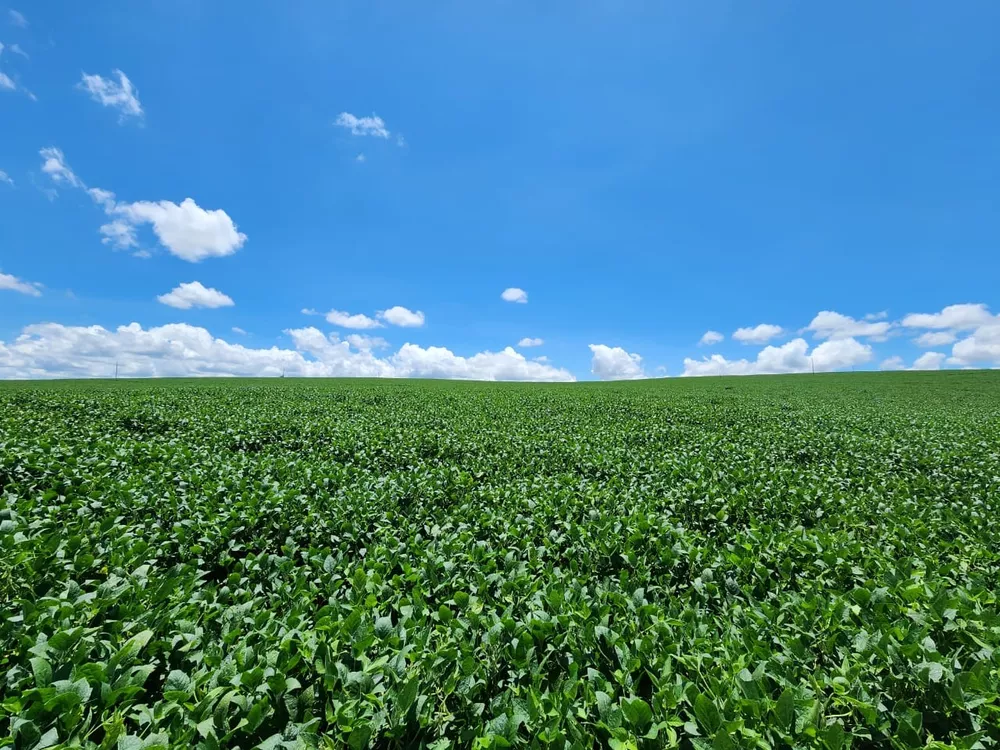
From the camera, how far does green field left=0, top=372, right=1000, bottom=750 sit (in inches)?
99.7

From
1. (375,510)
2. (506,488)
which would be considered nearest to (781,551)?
(506,488)

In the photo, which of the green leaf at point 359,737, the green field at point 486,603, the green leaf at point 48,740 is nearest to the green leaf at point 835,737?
the green field at point 486,603

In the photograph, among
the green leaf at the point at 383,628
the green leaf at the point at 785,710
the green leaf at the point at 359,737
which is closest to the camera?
the green leaf at the point at 359,737

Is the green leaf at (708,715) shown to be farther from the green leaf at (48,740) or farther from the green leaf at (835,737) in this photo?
the green leaf at (48,740)

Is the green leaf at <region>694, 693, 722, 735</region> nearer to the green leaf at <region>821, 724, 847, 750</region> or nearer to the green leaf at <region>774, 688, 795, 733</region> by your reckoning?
the green leaf at <region>774, 688, 795, 733</region>

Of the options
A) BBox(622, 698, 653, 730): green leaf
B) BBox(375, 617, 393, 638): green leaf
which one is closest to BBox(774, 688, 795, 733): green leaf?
BBox(622, 698, 653, 730): green leaf

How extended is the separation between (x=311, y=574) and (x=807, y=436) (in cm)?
1524

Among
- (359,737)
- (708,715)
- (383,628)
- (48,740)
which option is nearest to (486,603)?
(383,628)

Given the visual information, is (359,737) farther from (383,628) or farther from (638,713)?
(638,713)

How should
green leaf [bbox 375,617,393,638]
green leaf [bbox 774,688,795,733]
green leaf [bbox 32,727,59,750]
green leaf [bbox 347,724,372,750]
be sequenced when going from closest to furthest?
green leaf [bbox 32,727,59,750] → green leaf [bbox 347,724,372,750] → green leaf [bbox 774,688,795,733] → green leaf [bbox 375,617,393,638]

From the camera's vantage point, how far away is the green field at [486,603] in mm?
2531

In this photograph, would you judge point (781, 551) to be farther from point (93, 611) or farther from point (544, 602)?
point (93, 611)

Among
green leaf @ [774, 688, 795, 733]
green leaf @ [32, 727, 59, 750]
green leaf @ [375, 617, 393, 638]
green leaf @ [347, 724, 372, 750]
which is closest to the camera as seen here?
green leaf @ [32, 727, 59, 750]

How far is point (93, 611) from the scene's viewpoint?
328 cm
